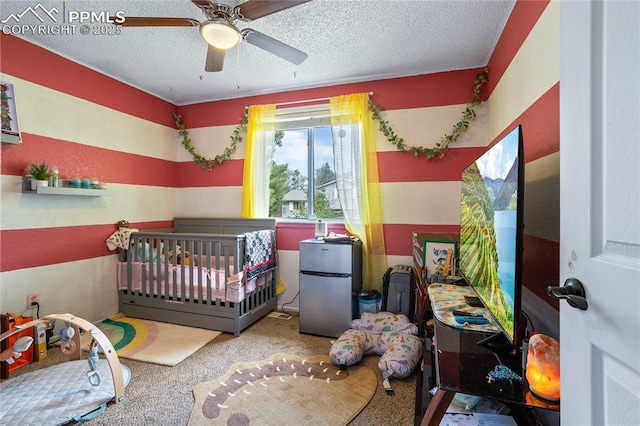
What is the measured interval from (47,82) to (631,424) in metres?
3.66

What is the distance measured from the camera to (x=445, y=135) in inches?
108

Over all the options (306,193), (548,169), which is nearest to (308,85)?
(306,193)

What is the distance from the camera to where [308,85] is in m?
3.10

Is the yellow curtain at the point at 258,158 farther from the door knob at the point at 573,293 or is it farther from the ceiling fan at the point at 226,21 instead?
the door knob at the point at 573,293

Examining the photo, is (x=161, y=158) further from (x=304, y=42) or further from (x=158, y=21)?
(x=304, y=42)

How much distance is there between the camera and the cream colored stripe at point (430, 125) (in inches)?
104

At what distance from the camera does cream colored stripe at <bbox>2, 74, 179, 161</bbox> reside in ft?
7.42

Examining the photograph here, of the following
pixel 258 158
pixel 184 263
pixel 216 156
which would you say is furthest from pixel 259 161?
pixel 184 263

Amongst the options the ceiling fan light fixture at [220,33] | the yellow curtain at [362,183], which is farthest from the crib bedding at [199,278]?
the ceiling fan light fixture at [220,33]

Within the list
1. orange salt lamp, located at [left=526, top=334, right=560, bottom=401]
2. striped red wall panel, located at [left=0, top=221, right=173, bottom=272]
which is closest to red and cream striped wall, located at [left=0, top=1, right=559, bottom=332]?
striped red wall panel, located at [left=0, top=221, right=173, bottom=272]

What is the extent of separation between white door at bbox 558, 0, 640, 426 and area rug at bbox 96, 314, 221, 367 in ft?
7.53

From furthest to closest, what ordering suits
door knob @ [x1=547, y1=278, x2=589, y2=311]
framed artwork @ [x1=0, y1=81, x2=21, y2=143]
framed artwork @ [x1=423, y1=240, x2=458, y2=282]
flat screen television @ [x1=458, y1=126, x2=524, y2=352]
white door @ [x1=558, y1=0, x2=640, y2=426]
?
1. framed artwork @ [x1=423, y1=240, x2=458, y2=282]
2. framed artwork @ [x1=0, y1=81, x2=21, y2=143]
3. flat screen television @ [x1=458, y1=126, x2=524, y2=352]
4. door knob @ [x1=547, y1=278, x2=589, y2=311]
5. white door @ [x1=558, y1=0, x2=640, y2=426]

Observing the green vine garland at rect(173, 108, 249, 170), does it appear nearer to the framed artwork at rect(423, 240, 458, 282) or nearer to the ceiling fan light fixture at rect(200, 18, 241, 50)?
the ceiling fan light fixture at rect(200, 18, 241, 50)

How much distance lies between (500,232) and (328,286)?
175cm
